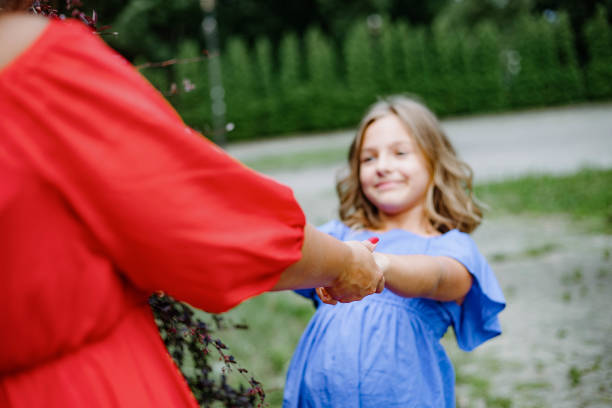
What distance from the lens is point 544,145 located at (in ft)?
43.0

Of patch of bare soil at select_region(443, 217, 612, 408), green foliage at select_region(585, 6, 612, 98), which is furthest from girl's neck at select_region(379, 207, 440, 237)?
green foliage at select_region(585, 6, 612, 98)

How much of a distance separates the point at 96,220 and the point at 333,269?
528 mm

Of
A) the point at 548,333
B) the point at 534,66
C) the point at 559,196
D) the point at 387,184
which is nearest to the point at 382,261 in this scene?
the point at 387,184

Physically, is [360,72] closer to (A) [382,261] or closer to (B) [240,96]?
(B) [240,96]

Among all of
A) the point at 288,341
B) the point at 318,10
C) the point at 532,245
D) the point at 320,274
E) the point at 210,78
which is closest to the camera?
the point at 320,274

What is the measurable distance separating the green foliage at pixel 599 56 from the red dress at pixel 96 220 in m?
24.5

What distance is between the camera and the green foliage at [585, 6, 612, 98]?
72.1 ft

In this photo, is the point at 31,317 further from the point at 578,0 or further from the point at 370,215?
the point at 578,0

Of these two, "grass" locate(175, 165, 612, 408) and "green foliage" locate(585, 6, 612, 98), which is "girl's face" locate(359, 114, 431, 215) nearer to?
"grass" locate(175, 165, 612, 408)

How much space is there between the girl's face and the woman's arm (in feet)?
2.57

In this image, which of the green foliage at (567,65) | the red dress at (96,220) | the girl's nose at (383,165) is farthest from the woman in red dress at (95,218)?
the green foliage at (567,65)

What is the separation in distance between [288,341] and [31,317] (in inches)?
133

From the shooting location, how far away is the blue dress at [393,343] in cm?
182

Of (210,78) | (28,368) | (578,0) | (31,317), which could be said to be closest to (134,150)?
(31,317)
